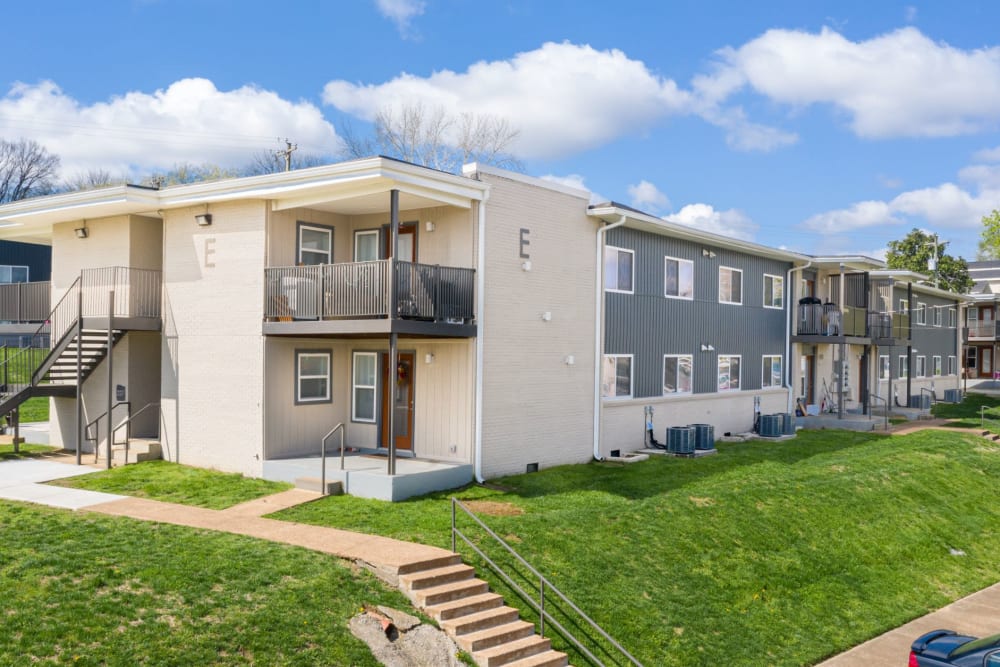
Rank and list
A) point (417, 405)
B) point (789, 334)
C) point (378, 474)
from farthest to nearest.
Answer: point (789, 334), point (417, 405), point (378, 474)

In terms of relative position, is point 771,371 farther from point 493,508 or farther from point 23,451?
point 23,451

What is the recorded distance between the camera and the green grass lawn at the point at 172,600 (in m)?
8.83

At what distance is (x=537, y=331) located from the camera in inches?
739

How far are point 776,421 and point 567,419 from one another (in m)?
9.52

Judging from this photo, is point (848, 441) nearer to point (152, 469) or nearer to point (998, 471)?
point (998, 471)

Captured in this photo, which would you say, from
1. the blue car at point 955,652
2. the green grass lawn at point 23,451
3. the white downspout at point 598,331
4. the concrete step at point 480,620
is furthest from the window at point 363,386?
the blue car at point 955,652

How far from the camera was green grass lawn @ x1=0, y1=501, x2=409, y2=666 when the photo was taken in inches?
348

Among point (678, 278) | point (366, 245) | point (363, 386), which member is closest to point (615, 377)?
point (678, 278)

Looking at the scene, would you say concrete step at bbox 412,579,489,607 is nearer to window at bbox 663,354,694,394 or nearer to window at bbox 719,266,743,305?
window at bbox 663,354,694,394

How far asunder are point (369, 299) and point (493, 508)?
14.9ft

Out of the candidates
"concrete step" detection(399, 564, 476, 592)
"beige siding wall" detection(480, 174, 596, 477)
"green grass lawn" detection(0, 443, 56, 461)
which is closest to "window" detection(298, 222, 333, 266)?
"beige siding wall" detection(480, 174, 596, 477)

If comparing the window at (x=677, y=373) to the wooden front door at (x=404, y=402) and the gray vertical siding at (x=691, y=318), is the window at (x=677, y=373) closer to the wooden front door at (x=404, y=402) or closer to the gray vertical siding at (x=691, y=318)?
the gray vertical siding at (x=691, y=318)

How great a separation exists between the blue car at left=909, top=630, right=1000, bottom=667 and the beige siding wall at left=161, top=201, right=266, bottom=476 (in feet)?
41.5

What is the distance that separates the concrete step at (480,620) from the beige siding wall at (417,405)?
6272 millimetres
